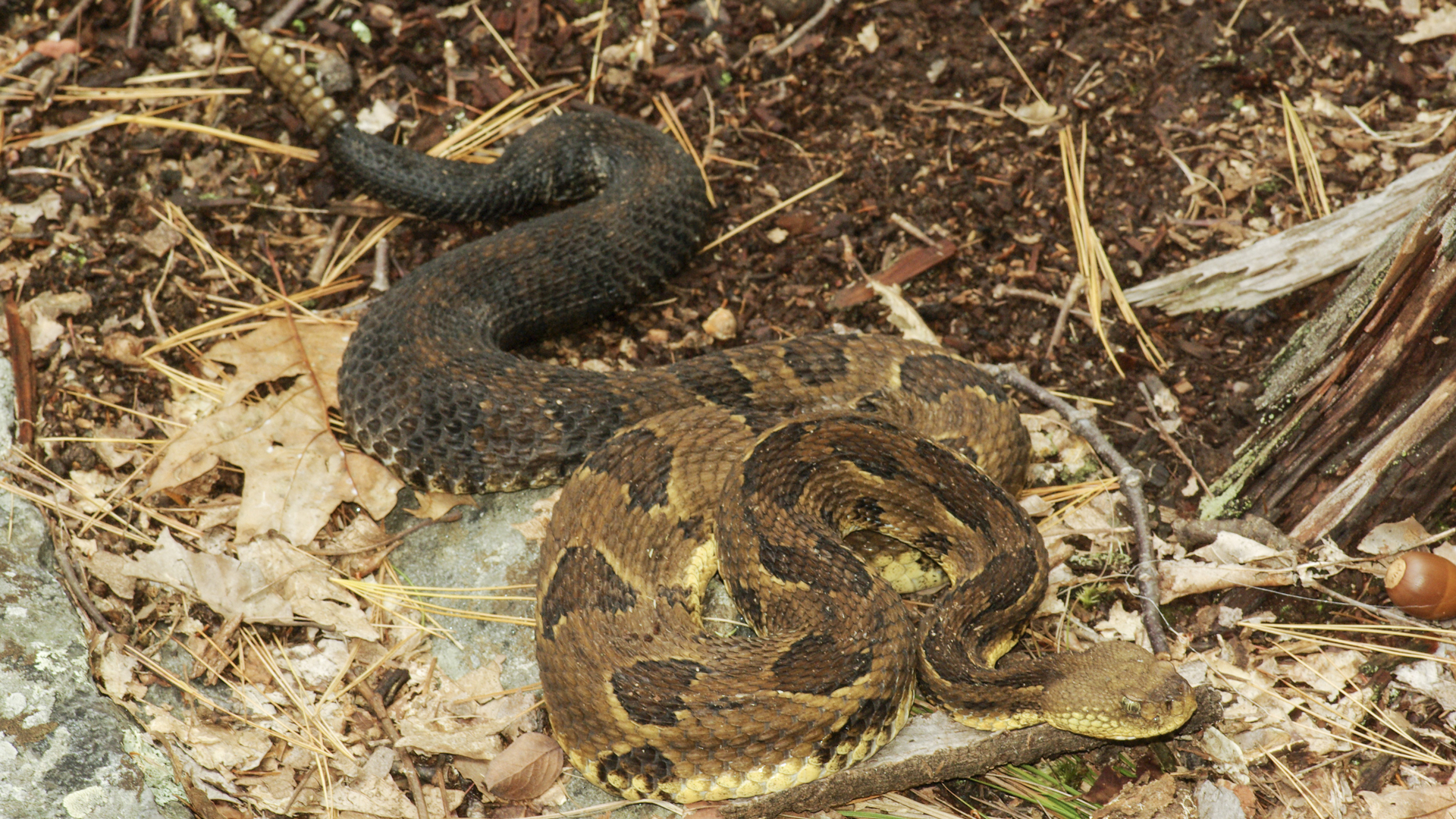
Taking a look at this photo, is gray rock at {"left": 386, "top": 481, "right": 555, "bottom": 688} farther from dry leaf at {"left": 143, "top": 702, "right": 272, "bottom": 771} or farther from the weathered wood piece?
the weathered wood piece

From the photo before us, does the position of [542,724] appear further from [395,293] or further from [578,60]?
[578,60]

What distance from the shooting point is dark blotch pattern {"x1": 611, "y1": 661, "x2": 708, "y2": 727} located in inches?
134

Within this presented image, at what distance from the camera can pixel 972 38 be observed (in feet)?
18.6

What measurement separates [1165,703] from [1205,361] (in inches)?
73.4

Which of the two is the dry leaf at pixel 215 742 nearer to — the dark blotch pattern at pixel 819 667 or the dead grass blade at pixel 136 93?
the dark blotch pattern at pixel 819 667

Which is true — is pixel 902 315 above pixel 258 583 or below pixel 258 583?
above

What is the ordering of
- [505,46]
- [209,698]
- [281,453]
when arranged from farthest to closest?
[505,46], [281,453], [209,698]

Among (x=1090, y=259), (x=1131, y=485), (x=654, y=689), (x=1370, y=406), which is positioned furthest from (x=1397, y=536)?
(x=654, y=689)

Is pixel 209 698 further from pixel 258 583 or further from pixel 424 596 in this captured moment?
pixel 424 596

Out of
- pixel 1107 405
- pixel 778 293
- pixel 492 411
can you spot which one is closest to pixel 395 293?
pixel 492 411

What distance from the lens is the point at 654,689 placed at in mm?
3443

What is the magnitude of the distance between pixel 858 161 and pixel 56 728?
4070mm

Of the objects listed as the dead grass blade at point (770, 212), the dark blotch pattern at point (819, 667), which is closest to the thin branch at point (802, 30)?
the dead grass blade at point (770, 212)

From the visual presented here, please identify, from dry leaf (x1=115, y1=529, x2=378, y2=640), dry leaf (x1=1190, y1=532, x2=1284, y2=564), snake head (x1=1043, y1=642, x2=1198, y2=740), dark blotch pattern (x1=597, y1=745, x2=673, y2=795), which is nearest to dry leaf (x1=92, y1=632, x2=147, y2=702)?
dry leaf (x1=115, y1=529, x2=378, y2=640)
